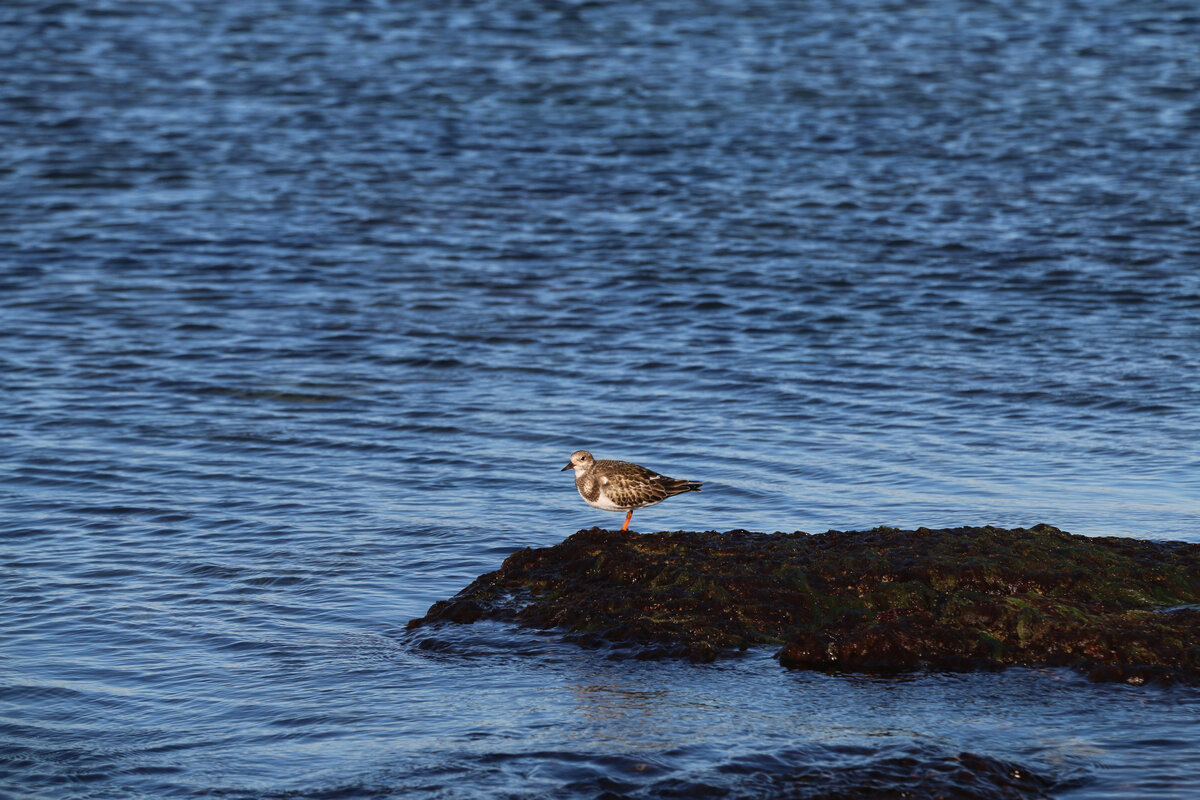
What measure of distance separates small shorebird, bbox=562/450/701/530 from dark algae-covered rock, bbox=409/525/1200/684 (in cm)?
49

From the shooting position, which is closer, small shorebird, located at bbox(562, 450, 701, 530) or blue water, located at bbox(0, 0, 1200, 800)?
blue water, located at bbox(0, 0, 1200, 800)

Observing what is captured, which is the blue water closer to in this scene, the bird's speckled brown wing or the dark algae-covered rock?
the dark algae-covered rock

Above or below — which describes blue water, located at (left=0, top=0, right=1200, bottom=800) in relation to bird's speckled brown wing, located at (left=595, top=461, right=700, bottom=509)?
below

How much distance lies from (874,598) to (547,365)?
26.7ft

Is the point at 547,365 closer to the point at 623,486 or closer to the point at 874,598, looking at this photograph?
the point at 623,486

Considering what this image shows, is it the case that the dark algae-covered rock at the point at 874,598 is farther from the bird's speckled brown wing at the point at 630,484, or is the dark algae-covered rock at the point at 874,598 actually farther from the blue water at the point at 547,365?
the bird's speckled brown wing at the point at 630,484

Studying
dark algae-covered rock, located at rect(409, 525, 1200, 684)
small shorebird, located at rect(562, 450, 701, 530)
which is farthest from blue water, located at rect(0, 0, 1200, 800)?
small shorebird, located at rect(562, 450, 701, 530)

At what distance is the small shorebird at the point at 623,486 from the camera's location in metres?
10.0

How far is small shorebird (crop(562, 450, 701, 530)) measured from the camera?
10039mm

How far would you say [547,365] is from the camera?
16.2m

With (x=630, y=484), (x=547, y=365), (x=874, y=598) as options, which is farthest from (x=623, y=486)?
(x=547, y=365)

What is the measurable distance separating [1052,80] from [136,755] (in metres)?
26.1

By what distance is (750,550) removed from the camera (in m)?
9.23

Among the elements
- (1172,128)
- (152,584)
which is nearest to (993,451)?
(152,584)
